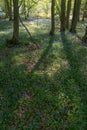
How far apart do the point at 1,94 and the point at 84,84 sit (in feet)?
13.5

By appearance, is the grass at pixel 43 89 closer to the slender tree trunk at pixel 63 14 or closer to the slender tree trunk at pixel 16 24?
the slender tree trunk at pixel 16 24

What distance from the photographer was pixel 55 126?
7.20m

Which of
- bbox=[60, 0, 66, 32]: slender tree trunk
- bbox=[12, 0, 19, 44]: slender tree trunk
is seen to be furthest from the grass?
bbox=[60, 0, 66, 32]: slender tree trunk

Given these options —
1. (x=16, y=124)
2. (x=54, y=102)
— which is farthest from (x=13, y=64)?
(x=16, y=124)

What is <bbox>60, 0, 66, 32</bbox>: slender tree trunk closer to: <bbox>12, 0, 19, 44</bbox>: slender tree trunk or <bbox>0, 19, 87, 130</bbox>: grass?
<bbox>12, 0, 19, 44</bbox>: slender tree trunk

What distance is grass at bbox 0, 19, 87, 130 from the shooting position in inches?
292

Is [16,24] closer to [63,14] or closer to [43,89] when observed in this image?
[43,89]

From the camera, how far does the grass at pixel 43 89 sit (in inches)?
292

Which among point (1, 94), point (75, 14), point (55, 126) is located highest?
point (75, 14)

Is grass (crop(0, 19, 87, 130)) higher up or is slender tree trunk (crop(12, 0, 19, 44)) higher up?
slender tree trunk (crop(12, 0, 19, 44))

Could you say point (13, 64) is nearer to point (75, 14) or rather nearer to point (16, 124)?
point (16, 124)

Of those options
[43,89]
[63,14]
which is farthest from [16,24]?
[63,14]

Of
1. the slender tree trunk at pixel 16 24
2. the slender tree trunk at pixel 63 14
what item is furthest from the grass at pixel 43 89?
the slender tree trunk at pixel 63 14

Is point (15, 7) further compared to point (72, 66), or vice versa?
point (15, 7)
